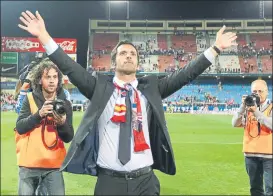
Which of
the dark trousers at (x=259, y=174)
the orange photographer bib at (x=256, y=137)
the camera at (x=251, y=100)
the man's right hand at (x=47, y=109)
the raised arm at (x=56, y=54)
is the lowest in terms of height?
the dark trousers at (x=259, y=174)

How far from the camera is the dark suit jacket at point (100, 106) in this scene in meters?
1.82

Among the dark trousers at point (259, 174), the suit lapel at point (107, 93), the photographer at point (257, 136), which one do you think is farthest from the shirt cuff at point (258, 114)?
the suit lapel at point (107, 93)

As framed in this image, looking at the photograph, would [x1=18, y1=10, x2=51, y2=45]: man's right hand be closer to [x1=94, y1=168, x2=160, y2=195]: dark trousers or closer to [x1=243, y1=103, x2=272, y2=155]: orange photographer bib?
[x1=94, y1=168, x2=160, y2=195]: dark trousers

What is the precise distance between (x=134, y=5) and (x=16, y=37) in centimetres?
1656

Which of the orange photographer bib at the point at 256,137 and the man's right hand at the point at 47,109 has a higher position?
the man's right hand at the point at 47,109

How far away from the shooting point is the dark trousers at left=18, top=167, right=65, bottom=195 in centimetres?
222

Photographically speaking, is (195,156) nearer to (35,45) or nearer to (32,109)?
(35,45)

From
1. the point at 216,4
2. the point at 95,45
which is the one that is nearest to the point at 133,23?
the point at 95,45

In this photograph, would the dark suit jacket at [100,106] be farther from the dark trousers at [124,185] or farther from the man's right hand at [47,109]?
the man's right hand at [47,109]

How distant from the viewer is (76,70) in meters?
1.84

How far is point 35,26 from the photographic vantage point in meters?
1.84

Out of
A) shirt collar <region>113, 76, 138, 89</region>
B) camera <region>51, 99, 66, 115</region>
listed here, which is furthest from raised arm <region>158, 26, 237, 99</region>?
camera <region>51, 99, 66, 115</region>

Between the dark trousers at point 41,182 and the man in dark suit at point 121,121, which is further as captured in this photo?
the dark trousers at point 41,182

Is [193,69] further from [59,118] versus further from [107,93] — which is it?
[59,118]
